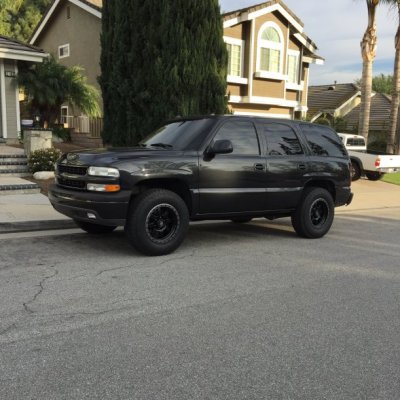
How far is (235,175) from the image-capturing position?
6.82 metres

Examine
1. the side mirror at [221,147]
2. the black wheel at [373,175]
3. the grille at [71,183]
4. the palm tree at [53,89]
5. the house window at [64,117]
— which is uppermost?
the palm tree at [53,89]

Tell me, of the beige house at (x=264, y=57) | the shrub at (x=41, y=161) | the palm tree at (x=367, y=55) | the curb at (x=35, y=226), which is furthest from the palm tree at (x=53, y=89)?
the palm tree at (x=367, y=55)

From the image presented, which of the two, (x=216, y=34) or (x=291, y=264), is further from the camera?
(x=216, y=34)

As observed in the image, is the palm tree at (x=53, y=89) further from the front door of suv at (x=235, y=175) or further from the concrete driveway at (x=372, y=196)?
the front door of suv at (x=235, y=175)

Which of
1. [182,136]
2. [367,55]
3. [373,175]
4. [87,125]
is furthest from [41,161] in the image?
[367,55]

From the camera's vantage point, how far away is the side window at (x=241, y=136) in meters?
6.91

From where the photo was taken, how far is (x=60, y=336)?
12.2ft

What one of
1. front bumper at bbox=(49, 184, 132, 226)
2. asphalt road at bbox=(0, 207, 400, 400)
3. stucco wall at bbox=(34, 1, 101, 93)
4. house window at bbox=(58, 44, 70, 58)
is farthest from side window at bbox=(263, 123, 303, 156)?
house window at bbox=(58, 44, 70, 58)

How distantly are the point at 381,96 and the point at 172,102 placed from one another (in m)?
33.2

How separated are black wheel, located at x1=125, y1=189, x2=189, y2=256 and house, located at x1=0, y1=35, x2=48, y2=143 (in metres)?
11.3

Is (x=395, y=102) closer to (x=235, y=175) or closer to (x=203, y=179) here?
(x=235, y=175)

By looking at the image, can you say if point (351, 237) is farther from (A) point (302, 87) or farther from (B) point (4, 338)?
(A) point (302, 87)

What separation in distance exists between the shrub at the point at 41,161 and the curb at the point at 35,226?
4474mm

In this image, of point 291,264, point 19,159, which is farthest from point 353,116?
point 291,264
